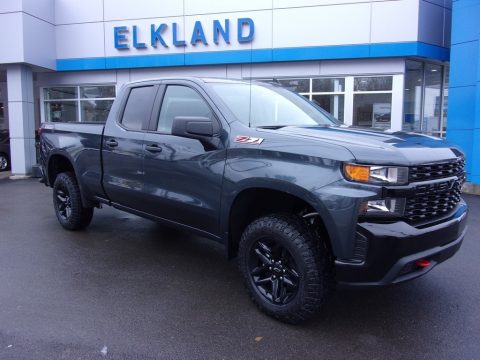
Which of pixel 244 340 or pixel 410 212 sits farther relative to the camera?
pixel 244 340

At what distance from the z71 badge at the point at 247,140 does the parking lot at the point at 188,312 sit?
4.54 ft

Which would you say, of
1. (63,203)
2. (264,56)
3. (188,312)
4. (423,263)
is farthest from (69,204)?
(264,56)

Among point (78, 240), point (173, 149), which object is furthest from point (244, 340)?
point (78, 240)

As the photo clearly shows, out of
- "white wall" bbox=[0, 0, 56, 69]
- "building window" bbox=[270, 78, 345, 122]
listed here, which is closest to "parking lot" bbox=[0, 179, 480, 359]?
"building window" bbox=[270, 78, 345, 122]

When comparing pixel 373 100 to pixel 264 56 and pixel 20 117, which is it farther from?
pixel 20 117

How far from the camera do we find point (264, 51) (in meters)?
13.2

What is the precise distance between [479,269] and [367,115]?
346 inches

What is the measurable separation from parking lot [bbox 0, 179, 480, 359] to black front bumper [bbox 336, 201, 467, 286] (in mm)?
529

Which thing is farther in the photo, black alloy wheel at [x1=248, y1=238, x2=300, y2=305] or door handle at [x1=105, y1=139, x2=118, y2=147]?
door handle at [x1=105, y1=139, x2=118, y2=147]

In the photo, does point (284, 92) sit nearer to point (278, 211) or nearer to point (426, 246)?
point (278, 211)

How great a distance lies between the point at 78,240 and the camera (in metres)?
5.94

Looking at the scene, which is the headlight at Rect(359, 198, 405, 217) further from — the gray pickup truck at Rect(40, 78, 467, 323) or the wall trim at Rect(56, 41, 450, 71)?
the wall trim at Rect(56, 41, 450, 71)

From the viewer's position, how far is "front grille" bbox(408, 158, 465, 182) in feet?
10.1

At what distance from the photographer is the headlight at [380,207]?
295cm
